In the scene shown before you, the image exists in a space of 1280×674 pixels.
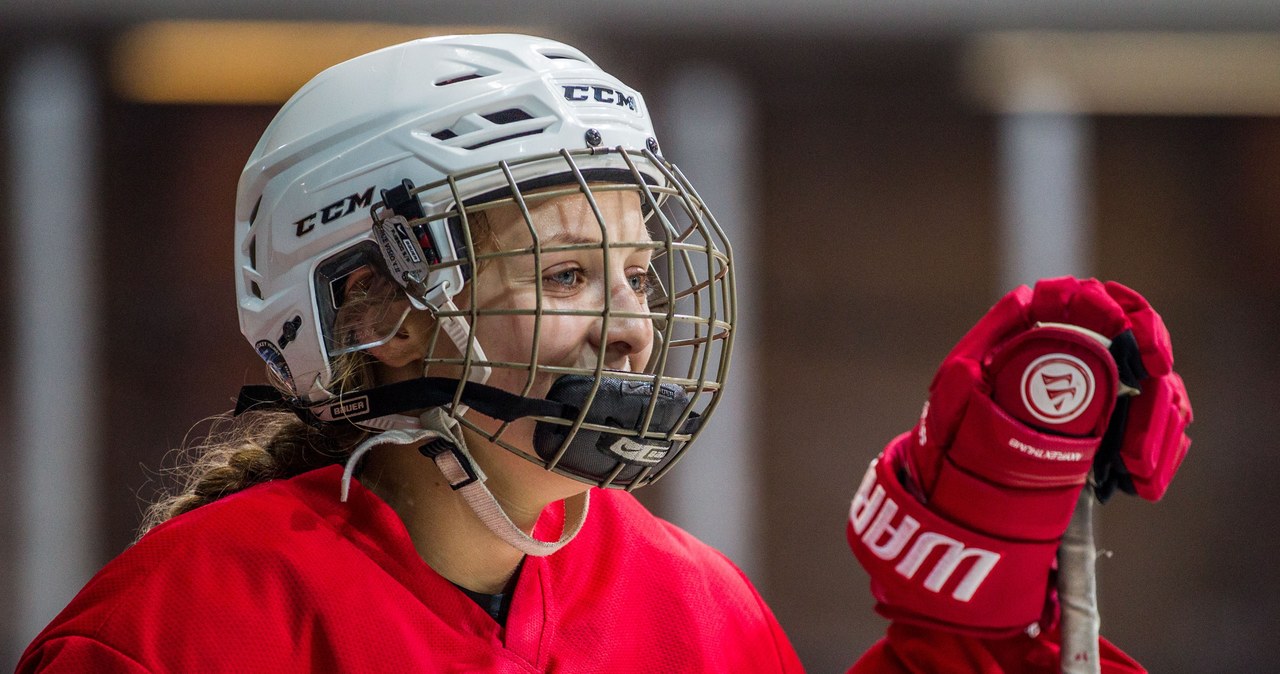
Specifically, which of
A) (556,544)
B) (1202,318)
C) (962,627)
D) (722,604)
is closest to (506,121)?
(556,544)

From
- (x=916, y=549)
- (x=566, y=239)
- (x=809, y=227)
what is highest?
(x=566, y=239)

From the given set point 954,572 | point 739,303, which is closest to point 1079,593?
point 954,572

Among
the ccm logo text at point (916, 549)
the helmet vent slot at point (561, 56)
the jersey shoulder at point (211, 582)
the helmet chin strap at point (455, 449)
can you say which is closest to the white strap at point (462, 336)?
the helmet chin strap at point (455, 449)

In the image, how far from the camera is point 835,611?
152 inches

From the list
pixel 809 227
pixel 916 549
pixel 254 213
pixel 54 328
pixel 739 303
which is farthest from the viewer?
pixel 809 227

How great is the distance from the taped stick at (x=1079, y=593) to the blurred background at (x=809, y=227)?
2.27m

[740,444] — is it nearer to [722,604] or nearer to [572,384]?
[722,604]

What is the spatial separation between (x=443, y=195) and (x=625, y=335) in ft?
0.79

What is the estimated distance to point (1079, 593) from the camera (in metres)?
1.41

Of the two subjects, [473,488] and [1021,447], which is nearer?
[473,488]

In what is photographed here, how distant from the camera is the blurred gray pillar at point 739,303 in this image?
3.70 metres

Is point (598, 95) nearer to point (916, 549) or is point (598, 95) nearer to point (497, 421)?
point (497, 421)

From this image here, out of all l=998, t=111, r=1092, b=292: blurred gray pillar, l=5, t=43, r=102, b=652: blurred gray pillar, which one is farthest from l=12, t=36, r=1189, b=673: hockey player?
l=998, t=111, r=1092, b=292: blurred gray pillar

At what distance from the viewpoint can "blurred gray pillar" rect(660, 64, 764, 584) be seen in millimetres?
3699
